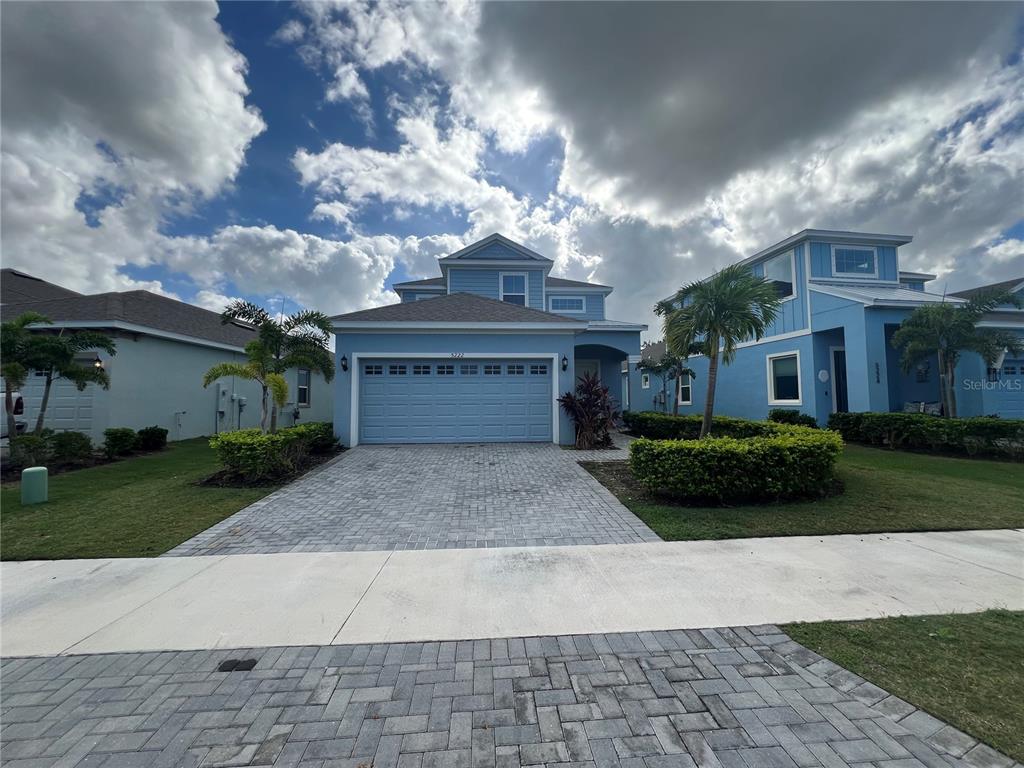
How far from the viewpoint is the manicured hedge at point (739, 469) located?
18.9ft

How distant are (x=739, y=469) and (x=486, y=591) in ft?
13.9

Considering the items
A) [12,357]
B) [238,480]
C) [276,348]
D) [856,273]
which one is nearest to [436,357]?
[276,348]

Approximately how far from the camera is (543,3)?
8.44 m

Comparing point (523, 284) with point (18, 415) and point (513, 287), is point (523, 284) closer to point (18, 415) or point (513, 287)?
point (513, 287)

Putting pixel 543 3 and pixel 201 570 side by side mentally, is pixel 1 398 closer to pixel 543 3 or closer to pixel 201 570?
pixel 201 570

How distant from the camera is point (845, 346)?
1277 cm

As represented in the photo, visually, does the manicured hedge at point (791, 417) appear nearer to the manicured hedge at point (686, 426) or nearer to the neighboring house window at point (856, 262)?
the manicured hedge at point (686, 426)

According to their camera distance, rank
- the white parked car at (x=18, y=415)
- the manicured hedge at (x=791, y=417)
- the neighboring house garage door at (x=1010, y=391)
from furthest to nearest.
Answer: the manicured hedge at (x=791, y=417)
the neighboring house garage door at (x=1010, y=391)
the white parked car at (x=18, y=415)

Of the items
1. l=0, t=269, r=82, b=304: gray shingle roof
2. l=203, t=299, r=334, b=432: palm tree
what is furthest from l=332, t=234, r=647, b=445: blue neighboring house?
l=0, t=269, r=82, b=304: gray shingle roof

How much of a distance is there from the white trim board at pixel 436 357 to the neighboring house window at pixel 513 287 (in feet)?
20.6

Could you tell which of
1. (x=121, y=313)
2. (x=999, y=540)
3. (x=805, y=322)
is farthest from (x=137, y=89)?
(x=805, y=322)

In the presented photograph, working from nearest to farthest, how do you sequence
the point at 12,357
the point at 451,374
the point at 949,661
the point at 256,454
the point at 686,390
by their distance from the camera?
the point at 949,661 → the point at 256,454 → the point at 12,357 → the point at 451,374 → the point at 686,390

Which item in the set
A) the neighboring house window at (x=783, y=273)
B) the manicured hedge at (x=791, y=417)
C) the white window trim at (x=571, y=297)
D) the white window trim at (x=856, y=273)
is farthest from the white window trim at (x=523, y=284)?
the white window trim at (x=856, y=273)

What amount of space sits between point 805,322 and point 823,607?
13732mm
